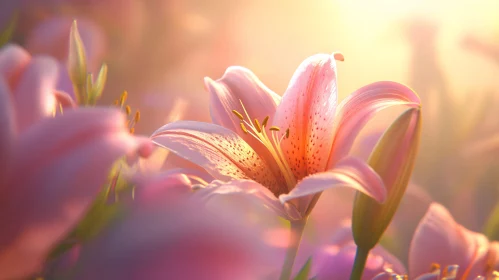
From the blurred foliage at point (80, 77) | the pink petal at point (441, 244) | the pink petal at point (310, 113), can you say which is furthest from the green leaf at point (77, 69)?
the pink petal at point (441, 244)

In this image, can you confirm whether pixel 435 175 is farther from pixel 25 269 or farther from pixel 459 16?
pixel 25 269

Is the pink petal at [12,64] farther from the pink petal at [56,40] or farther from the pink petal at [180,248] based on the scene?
the pink petal at [56,40]

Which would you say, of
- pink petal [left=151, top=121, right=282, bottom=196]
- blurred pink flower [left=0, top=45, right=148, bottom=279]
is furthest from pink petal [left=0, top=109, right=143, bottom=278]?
pink petal [left=151, top=121, right=282, bottom=196]

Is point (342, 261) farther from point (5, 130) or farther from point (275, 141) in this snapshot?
point (5, 130)

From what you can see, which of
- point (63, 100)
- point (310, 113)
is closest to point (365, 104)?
point (310, 113)

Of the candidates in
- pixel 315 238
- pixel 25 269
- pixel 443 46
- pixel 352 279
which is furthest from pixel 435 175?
pixel 25 269

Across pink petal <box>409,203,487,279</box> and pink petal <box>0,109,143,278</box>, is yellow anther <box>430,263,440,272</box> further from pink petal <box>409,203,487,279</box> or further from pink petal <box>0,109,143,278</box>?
pink petal <box>0,109,143,278</box>
